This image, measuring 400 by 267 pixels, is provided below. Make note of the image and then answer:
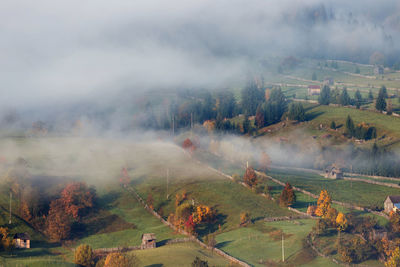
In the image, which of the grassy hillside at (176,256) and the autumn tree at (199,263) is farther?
the grassy hillside at (176,256)

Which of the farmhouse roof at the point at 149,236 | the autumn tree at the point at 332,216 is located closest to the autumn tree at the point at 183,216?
the farmhouse roof at the point at 149,236

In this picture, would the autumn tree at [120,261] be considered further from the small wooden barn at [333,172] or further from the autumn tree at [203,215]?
the small wooden barn at [333,172]

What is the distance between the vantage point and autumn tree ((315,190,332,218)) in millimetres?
119188

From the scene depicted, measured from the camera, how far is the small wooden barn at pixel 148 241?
112812mm

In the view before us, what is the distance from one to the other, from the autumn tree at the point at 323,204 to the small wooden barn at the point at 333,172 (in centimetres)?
3292

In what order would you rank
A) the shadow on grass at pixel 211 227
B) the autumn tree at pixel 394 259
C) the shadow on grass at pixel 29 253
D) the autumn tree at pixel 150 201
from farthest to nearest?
1. the autumn tree at pixel 150 201
2. the shadow on grass at pixel 211 227
3. the shadow on grass at pixel 29 253
4. the autumn tree at pixel 394 259

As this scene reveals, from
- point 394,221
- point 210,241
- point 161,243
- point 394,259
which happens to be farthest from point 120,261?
point 394,221

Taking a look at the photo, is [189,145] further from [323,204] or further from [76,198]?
[323,204]

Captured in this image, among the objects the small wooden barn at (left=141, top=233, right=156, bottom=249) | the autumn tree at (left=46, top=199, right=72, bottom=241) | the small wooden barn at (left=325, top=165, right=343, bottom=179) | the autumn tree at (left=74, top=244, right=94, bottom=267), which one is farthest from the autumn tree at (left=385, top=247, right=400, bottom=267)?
the small wooden barn at (left=325, top=165, right=343, bottom=179)

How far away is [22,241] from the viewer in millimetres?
114875

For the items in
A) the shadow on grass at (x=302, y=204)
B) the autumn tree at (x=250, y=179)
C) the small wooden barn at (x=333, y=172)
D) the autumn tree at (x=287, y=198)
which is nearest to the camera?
the autumn tree at (x=287, y=198)

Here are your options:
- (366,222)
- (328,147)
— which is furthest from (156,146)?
(366,222)

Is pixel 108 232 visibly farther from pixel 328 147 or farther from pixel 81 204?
pixel 328 147

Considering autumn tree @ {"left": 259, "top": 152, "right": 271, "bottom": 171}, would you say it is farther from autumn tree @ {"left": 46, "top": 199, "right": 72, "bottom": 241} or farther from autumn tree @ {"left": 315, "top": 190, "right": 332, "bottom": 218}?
autumn tree @ {"left": 46, "top": 199, "right": 72, "bottom": 241}
